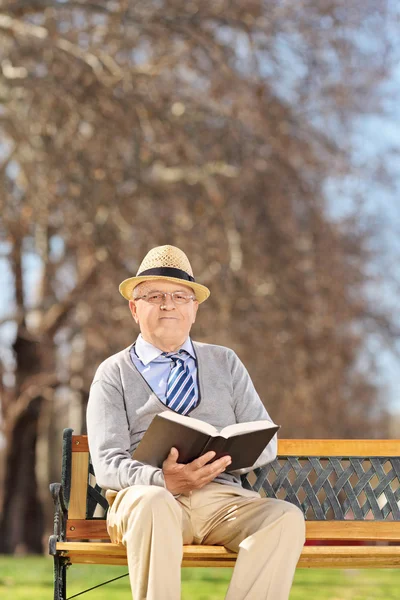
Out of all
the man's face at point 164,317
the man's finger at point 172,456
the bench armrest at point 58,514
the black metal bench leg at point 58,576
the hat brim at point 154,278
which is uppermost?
the hat brim at point 154,278

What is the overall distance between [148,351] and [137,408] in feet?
0.86

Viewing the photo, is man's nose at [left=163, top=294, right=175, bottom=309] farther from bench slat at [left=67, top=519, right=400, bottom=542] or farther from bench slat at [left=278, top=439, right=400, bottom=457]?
bench slat at [left=67, top=519, right=400, bottom=542]

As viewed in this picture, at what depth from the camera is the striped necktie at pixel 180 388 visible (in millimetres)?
4109

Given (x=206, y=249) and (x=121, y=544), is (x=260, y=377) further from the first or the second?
(x=121, y=544)

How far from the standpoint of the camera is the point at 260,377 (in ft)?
39.5

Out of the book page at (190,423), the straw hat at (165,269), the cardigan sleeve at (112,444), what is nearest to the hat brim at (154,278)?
the straw hat at (165,269)

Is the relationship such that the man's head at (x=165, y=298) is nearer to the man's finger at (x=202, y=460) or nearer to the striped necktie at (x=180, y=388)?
the striped necktie at (x=180, y=388)

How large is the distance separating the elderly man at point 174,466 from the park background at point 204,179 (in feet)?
18.8

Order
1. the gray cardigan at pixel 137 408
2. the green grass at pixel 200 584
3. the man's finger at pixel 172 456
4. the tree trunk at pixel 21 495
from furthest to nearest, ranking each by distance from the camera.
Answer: the tree trunk at pixel 21 495 < the green grass at pixel 200 584 < the gray cardigan at pixel 137 408 < the man's finger at pixel 172 456

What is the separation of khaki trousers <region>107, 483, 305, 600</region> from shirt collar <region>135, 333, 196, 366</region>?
572mm

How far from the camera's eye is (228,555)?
3895mm

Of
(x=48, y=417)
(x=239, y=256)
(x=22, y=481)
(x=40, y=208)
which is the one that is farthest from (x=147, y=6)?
(x=48, y=417)

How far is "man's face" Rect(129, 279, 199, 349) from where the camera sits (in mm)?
4203

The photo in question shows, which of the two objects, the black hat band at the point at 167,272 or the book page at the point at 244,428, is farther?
the black hat band at the point at 167,272
